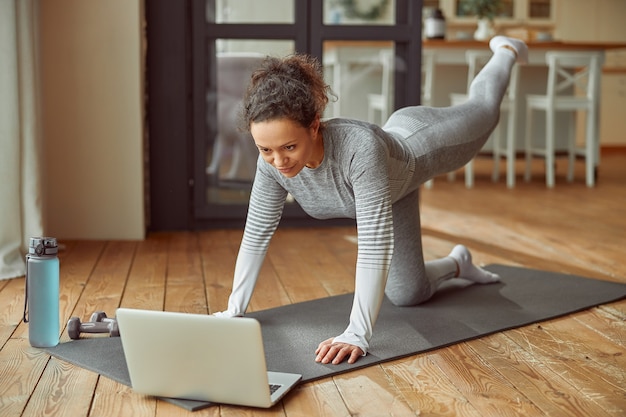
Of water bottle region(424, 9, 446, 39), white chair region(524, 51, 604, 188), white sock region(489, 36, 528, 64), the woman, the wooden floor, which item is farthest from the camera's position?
water bottle region(424, 9, 446, 39)

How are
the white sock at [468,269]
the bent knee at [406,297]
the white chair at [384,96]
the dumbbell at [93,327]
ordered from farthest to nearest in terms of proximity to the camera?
the white chair at [384,96] → the white sock at [468,269] → the bent knee at [406,297] → the dumbbell at [93,327]

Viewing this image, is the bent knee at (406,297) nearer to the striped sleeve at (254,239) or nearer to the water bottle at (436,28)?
the striped sleeve at (254,239)

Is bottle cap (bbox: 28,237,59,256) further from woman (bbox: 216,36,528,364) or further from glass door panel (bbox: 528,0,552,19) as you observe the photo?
glass door panel (bbox: 528,0,552,19)

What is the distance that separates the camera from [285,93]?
1.95 m

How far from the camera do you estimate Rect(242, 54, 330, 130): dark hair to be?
194cm

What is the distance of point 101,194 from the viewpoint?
152 inches

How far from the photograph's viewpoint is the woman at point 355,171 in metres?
1.97

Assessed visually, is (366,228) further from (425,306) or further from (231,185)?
(231,185)

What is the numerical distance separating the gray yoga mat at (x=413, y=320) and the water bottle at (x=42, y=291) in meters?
0.05

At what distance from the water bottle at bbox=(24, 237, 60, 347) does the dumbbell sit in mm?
55

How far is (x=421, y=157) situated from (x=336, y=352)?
68 centimetres

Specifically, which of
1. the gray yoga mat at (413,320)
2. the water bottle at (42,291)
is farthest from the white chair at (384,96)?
the water bottle at (42,291)

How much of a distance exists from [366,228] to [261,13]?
215cm

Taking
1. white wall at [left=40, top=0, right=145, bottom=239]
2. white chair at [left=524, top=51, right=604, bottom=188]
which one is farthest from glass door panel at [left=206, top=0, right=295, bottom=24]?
white chair at [left=524, top=51, right=604, bottom=188]
